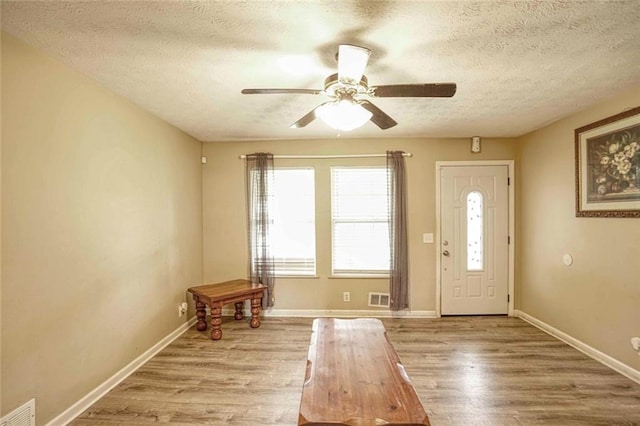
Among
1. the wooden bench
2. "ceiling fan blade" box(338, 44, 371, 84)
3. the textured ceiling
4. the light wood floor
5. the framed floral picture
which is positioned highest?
the textured ceiling

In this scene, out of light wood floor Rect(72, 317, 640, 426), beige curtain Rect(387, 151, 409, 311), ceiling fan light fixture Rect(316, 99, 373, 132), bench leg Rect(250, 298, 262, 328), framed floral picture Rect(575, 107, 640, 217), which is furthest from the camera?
beige curtain Rect(387, 151, 409, 311)

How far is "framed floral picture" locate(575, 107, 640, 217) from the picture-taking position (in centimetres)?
240

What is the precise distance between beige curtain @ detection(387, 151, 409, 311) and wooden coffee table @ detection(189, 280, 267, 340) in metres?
1.73

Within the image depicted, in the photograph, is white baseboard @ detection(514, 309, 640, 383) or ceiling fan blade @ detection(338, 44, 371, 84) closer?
ceiling fan blade @ detection(338, 44, 371, 84)

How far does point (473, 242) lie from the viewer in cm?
386

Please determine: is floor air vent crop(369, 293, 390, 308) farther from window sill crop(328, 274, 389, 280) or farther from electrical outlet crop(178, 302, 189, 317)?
electrical outlet crop(178, 302, 189, 317)

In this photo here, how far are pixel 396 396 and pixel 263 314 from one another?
2.75 meters

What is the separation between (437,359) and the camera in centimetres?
275

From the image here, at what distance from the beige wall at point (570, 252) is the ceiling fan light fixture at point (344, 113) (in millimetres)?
2496

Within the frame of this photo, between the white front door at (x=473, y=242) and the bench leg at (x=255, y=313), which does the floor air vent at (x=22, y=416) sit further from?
the white front door at (x=473, y=242)

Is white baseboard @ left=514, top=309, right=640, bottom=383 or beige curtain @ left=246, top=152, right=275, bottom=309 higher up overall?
beige curtain @ left=246, top=152, right=275, bottom=309

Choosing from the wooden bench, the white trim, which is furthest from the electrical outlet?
the wooden bench

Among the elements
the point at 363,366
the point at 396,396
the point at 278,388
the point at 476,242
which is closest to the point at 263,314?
the point at 278,388

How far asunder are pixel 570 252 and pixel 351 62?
10.5ft
